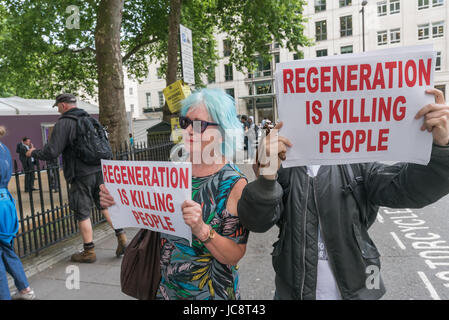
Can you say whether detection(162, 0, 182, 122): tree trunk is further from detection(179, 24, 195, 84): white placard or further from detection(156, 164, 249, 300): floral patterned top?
detection(156, 164, 249, 300): floral patterned top

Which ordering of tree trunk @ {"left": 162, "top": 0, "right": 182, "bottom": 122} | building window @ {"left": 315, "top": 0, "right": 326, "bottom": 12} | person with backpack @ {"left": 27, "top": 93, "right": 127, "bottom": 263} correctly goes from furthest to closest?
building window @ {"left": 315, "top": 0, "right": 326, "bottom": 12}
tree trunk @ {"left": 162, "top": 0, "right": 182, "bottom": 122}
person with backpack @ {"left": 27, "top": 93, "right": 127, "bottom": 263}

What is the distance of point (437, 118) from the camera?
142 centimetres

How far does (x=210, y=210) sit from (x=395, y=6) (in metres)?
40.0

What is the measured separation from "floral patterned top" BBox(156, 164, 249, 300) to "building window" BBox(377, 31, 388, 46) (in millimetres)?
39248

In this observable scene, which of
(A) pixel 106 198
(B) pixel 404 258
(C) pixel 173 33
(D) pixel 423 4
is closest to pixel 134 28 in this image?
(C) pixel 173 33

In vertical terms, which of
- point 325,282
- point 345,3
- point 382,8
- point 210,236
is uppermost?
point 345,3

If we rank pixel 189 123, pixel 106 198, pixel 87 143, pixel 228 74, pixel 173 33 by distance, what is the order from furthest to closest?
pixel 228 74 < pixel 173 33 < pixel 87 143 < pixel 106 198 < pixel 189 123

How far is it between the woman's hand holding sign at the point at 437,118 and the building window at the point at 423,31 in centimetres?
3849

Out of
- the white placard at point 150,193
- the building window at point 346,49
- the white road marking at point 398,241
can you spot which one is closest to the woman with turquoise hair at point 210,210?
the white placard at point 150,193

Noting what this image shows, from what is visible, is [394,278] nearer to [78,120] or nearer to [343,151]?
[343,151]

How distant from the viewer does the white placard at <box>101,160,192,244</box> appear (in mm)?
1652

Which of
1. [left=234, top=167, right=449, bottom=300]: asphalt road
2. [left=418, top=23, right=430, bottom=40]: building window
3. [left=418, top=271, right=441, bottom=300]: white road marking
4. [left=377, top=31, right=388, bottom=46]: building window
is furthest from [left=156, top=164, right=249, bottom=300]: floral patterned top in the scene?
[left=377, top=31, right=388, bottom=46]: building window

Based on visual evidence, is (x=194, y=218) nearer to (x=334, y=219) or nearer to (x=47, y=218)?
(x=334, y=219)

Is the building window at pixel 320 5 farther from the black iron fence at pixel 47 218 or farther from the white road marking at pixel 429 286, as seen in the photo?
the white road marking at pixel 429 286
